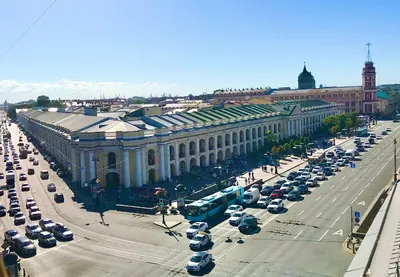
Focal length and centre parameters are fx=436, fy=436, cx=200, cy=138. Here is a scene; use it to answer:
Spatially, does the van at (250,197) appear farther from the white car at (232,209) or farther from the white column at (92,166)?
the white column at (92,166)

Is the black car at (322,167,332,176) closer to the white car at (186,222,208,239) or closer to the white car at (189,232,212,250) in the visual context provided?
the white car at (186,222,208,239)

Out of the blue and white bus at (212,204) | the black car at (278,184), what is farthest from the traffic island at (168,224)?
the black car at (278,184)

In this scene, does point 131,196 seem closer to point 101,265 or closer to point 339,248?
point 101,265

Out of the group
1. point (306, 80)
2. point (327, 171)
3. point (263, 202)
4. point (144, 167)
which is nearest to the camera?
point (263, 202)

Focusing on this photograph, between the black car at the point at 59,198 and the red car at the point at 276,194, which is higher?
the red car at the point at 276,194

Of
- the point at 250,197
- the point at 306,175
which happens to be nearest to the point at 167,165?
the point at 250,197

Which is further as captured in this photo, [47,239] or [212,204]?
[212,204]

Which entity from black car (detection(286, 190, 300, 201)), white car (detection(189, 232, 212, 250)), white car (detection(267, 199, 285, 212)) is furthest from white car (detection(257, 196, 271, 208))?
white car (detection(189, 232, 212, 250))

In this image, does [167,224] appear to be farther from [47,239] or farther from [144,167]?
[144,167]
